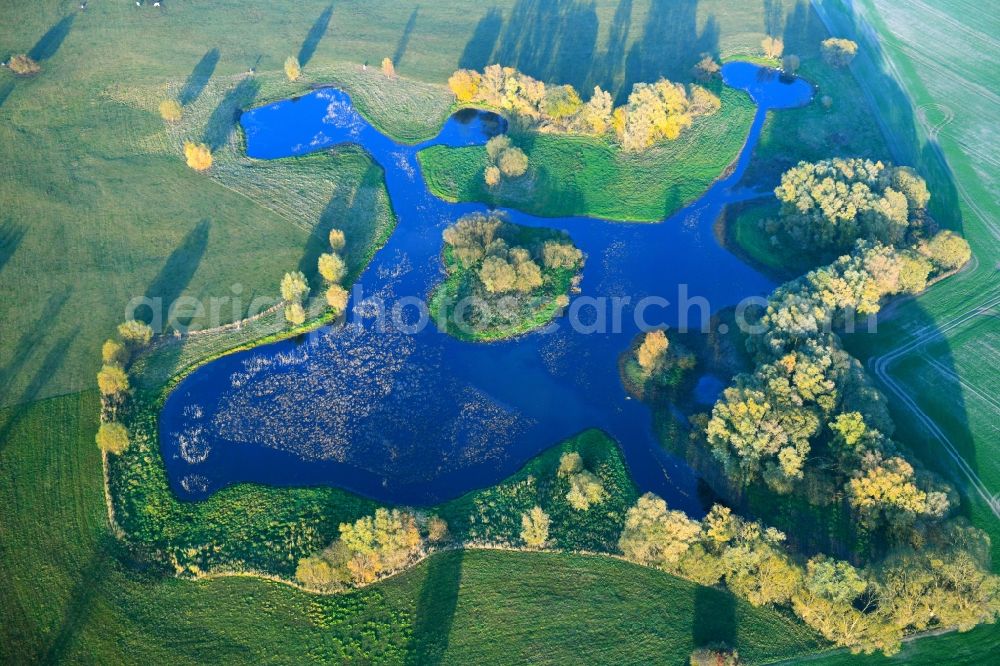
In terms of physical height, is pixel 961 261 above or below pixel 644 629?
above

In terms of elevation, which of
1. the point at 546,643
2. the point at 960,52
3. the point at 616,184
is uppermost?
the point at 960,52

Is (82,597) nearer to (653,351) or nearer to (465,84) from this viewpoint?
(653,351)

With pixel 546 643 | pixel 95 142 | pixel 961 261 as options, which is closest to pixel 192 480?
pixel 546 643

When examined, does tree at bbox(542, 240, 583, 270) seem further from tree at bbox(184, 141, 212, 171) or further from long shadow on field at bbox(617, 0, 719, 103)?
tree at bbox(184, 141, 212, 171)

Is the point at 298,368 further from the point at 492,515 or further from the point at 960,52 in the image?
the point at 960,52

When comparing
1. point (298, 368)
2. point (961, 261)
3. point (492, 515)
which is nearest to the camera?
point (492, 515)

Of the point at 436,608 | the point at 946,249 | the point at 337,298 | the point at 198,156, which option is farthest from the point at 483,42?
the point at 436,608
